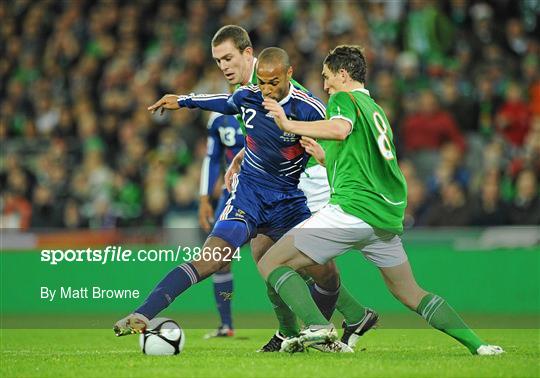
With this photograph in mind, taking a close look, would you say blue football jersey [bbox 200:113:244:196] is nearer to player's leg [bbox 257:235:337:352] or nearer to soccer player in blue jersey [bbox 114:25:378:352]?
soccer player in blue jersey [bbox 114:25:378:352]

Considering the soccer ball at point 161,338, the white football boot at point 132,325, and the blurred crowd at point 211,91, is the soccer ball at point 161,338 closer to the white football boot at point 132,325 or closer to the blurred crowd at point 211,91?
the white football boot at point 132,325

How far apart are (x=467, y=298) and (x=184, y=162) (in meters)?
5.08

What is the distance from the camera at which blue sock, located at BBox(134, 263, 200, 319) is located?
7.33 meters

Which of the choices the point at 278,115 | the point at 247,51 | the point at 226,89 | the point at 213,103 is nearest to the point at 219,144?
the point at 247,51

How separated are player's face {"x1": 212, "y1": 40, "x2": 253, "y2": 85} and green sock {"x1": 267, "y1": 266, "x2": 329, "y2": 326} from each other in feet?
5.91

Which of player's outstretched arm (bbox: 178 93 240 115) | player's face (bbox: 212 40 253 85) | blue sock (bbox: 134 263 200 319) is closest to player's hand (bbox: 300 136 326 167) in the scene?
player's outstretched arm (bbox: 178 93 240 115)

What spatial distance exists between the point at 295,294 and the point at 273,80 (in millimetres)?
1538

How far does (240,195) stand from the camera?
801 centimetres

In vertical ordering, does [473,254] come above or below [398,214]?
below

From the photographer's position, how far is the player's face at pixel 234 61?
828 cm

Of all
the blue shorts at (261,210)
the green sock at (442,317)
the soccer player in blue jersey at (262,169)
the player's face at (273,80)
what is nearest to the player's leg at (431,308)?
the green sock at (442,317)

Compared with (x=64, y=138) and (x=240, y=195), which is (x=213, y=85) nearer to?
(x=64, y=138)

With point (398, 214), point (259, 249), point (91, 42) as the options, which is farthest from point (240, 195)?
point (91, 42)

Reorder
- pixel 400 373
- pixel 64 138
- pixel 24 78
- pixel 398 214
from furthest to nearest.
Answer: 1. pixel 24 78
2. pixel 64 138
3. pixel 398 214
4. pixel 400 373
